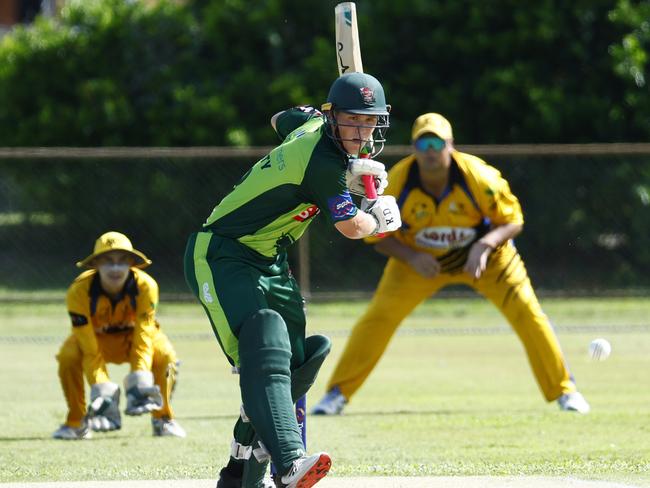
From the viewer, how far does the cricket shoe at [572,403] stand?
912 centimetres

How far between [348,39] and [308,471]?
254cm

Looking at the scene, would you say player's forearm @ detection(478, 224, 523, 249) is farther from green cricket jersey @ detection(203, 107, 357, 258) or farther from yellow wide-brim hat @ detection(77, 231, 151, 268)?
green cricket jersey @ detection(203, 107, 357, 258)

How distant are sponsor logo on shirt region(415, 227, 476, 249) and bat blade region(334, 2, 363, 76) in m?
2.92

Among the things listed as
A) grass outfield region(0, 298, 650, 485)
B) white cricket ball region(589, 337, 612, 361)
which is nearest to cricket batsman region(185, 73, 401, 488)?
grass outfield region(0, 298, 650, 485)

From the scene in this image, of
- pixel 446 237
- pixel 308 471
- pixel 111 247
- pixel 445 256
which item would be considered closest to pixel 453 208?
pixel 446 237

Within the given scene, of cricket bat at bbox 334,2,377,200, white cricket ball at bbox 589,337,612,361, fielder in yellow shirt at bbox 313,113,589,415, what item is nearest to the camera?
cricket bat at bbox 334,2,377,200

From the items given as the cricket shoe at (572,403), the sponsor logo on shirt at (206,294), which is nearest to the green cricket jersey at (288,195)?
the sponsor logo on shirt at (206,294)

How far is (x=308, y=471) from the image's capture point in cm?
525

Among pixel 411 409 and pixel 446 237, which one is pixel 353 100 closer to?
pixel 446 237

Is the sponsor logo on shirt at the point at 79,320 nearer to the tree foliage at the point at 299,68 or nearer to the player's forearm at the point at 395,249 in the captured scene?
the player's forearm at the point at 395,249

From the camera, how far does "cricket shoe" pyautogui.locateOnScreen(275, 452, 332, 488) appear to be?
523cm

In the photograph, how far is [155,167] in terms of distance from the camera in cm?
1684

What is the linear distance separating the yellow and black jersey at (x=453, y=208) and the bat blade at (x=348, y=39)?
2.71 meters

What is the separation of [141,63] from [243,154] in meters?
5.52
